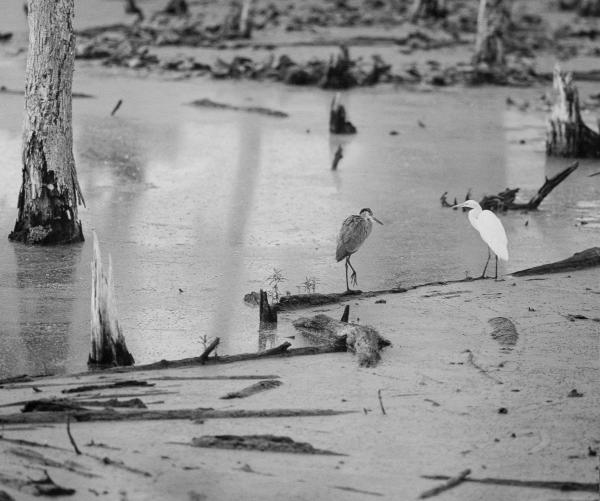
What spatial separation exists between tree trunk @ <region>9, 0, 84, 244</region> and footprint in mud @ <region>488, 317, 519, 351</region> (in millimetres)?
3387

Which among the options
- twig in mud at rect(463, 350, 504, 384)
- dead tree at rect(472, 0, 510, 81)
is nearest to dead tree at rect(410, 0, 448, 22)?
dead tree at rect(472, 0, 510, 81)

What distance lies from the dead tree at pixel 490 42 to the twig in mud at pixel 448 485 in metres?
14.4

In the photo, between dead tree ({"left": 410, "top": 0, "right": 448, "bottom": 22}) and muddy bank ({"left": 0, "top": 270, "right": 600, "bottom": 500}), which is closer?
muddy bank ({"left": 0, "top": 270, "right": 600, "bottom": 500})

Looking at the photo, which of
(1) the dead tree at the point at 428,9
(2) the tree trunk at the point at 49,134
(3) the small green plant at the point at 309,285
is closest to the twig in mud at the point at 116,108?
(2) the tree trunk at the point at 49,134

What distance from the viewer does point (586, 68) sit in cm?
2059

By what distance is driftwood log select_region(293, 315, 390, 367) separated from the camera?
6.33m

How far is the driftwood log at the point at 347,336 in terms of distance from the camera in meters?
6.33

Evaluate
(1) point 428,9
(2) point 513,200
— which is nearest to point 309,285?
(2) point 513,200

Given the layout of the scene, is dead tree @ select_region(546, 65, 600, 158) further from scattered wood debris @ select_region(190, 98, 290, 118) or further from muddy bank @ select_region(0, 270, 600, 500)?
muddy bank @ select_region(0, 270, 600, 500)

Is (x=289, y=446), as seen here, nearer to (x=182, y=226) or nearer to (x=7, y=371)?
(x=7, y=371)

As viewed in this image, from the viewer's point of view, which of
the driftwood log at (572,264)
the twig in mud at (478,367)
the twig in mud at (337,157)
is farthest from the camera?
the twig in mud at (337,157)

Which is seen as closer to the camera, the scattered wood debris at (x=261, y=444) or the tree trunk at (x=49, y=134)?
the scattered wood debris at (x=261, y=444)

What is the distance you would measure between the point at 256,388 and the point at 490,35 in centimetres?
1434

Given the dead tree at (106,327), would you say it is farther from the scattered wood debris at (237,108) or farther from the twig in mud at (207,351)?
the scattered wood debris at (237,108)
